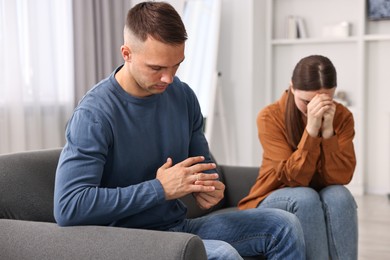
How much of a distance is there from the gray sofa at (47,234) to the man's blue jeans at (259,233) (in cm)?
39

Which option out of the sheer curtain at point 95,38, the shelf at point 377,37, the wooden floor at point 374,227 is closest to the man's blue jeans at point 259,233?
the wooden floor at point 374,227

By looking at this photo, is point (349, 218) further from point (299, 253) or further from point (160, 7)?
point (160, 7)

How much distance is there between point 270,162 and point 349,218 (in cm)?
38

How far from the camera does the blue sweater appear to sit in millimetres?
1476

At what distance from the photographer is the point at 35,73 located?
3.30 m

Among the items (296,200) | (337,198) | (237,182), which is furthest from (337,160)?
(237,182)

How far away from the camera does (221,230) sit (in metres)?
1.76

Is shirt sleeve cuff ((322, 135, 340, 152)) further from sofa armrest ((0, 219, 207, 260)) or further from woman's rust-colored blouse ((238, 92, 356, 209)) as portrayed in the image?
sofa armrest ((0, 219, 207, 260))

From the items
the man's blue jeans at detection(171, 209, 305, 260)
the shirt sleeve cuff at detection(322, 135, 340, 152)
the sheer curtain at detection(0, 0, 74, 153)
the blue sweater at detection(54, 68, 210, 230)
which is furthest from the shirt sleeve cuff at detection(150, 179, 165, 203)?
the sheer curtain at detection(0, 0, 74, 153)

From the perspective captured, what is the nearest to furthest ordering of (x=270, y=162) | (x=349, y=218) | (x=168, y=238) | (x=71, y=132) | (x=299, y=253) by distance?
(x=168, y=238) → (x=71, y=132) → (x=299, y=253) → (x=349, y=218) → (x=270, y=162)

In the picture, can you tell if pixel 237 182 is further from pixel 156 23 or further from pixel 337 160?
pixel 156 23

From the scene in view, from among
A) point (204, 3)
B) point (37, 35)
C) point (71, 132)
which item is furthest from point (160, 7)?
point (204, 3)

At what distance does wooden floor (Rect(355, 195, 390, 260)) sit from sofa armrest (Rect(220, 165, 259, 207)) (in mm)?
880

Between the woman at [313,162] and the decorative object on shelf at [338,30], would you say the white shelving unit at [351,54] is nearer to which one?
the decorative object on shelf at [338,30]
